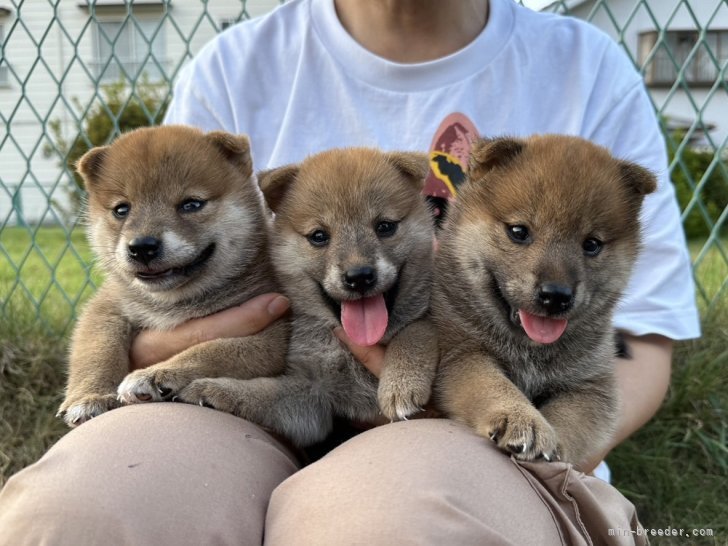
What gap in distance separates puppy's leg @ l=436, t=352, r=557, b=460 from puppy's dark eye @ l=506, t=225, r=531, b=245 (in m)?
0.41

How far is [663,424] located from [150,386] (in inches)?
115

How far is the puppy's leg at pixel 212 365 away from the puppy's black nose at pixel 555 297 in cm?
97

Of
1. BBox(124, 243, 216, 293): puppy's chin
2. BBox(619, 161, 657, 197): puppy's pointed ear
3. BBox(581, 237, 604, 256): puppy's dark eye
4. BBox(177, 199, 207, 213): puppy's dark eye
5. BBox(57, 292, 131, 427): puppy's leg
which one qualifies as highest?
BBox(619, 161, 657, 197): puppy's pointed ear

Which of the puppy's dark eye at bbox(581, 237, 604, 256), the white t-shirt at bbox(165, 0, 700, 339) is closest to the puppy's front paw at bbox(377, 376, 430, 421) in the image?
the puppy's dark eye at bbox(581, 237, 604, 256)

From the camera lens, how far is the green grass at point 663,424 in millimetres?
4121

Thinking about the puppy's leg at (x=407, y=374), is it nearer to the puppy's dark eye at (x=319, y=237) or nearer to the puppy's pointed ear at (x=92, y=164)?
the puppy's dark eye at (x=319, y=237)

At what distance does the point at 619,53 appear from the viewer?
3490 millimetres

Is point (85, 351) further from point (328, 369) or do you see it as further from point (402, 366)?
point (402, 366)

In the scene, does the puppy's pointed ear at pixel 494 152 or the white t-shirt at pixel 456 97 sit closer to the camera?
the puppy's pointed ear at pixel 494 152

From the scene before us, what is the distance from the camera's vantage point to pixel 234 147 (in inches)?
118

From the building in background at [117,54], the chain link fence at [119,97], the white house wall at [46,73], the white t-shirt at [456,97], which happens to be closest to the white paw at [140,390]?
the white t-shirt at [456,97]

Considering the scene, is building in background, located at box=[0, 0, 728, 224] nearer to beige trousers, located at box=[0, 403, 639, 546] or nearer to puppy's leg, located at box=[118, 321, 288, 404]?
puppy's leg, located at box=[118, 321, 288, 404]

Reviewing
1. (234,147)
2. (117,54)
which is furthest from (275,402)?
(117,54)

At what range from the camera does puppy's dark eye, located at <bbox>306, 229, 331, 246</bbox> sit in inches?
112
